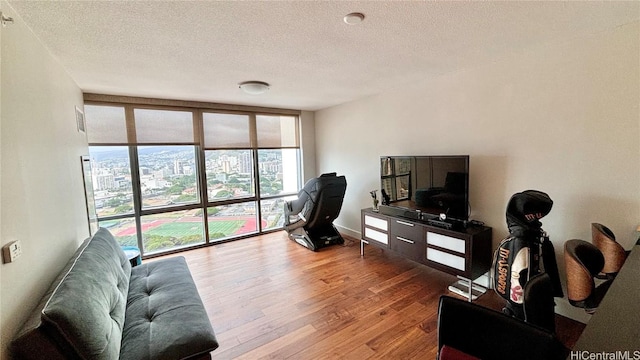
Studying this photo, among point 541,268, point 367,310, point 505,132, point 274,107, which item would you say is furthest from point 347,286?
point 274,107

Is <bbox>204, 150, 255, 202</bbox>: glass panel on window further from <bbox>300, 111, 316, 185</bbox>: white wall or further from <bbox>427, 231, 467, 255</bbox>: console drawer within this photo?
<bbox>427, 231, 467, 255</bbox>: console drawer

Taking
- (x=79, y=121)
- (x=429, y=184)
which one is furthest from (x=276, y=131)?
(x=429, y=184)

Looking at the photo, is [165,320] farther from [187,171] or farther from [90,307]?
[187,171]

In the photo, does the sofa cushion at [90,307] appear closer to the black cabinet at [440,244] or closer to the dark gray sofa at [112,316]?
the dark gray sofa at [112,316]

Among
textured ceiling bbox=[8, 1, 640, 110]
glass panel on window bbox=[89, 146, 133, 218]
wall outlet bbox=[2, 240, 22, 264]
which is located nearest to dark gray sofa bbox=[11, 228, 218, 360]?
wall outlet bbox=[2, 240, 22, 264]

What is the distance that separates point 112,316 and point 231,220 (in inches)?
126

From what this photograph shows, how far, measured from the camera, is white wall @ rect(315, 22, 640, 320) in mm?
2006

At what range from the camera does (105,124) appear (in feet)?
11.9

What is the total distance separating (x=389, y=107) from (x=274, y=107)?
83.7 inches

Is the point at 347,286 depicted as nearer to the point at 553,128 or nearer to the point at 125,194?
the point at 553,128

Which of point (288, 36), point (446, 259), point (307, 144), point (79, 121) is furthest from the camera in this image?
point (307, 144)

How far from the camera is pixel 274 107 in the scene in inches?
194

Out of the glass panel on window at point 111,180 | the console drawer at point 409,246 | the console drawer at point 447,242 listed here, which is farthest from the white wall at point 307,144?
the console drawer at point 447,242

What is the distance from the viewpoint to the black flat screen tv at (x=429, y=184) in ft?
9.09
